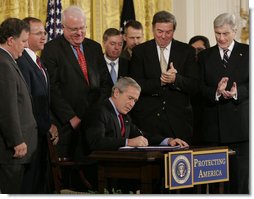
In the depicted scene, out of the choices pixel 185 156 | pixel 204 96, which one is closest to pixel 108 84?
pixel 204 96

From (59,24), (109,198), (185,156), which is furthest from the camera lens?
(59,24)

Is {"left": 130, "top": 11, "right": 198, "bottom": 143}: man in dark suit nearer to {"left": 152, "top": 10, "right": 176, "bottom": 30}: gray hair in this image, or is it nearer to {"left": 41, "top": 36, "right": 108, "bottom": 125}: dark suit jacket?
{"left": 152, "top": 10, "right": 176, "bottom": 30}: gray hair

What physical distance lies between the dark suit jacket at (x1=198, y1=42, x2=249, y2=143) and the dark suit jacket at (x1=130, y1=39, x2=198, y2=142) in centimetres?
15

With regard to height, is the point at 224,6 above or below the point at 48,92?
above

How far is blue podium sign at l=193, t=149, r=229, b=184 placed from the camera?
5.56 meters

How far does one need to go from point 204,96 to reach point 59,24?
9.45 feet

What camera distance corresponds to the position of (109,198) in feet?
16.7

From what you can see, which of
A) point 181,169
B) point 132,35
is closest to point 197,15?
point 132,35

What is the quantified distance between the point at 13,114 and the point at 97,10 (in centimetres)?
435

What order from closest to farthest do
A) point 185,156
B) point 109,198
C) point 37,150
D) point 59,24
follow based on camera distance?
point 109,198 → point 185,156 → point 37,150 → point 59,24

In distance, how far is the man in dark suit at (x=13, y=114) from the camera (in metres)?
5.48

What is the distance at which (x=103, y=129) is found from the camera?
5812 millimetres

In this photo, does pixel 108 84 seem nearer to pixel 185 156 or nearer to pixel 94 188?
pixel 94 188

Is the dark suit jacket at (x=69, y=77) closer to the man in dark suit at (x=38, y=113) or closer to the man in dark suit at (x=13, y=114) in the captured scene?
the man in dark suit at (x=38, y=113)
